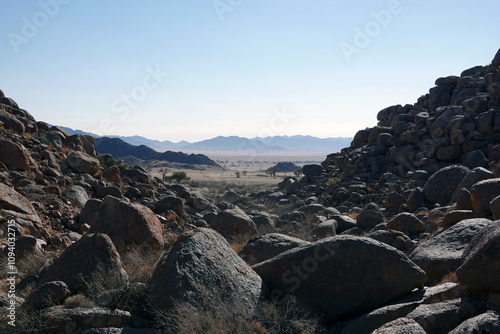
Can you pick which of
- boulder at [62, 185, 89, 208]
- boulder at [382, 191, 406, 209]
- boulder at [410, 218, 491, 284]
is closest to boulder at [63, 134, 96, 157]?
boulder at [62, 185, 89, 208]

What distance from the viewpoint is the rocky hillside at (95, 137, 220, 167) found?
366 feet

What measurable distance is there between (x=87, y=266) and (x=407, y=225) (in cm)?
987

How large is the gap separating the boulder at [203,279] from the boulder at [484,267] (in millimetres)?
3482

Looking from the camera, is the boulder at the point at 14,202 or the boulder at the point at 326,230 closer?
the boulder at the point at 14,202

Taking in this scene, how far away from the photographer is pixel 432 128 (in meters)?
30.7

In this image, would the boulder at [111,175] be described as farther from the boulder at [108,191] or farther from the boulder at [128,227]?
the boulder at [128,227]

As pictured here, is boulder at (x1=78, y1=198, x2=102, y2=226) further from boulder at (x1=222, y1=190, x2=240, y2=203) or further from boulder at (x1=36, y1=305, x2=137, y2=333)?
boulder at (x1=222, y1=190, x2=240, y2=203)

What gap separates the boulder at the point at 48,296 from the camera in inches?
305

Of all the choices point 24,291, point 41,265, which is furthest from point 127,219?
point 24,291

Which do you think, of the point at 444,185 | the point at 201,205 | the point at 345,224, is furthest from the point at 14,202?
the point at 444,185

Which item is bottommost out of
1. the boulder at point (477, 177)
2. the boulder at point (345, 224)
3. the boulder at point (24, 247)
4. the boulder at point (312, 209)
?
the boulder at point (312, 209)

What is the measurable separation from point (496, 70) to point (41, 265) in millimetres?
35784

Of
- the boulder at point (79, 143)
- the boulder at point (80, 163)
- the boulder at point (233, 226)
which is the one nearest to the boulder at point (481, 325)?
the boulder at point (233, 226)

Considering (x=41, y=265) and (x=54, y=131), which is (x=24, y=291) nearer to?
(x=41, y=265)
